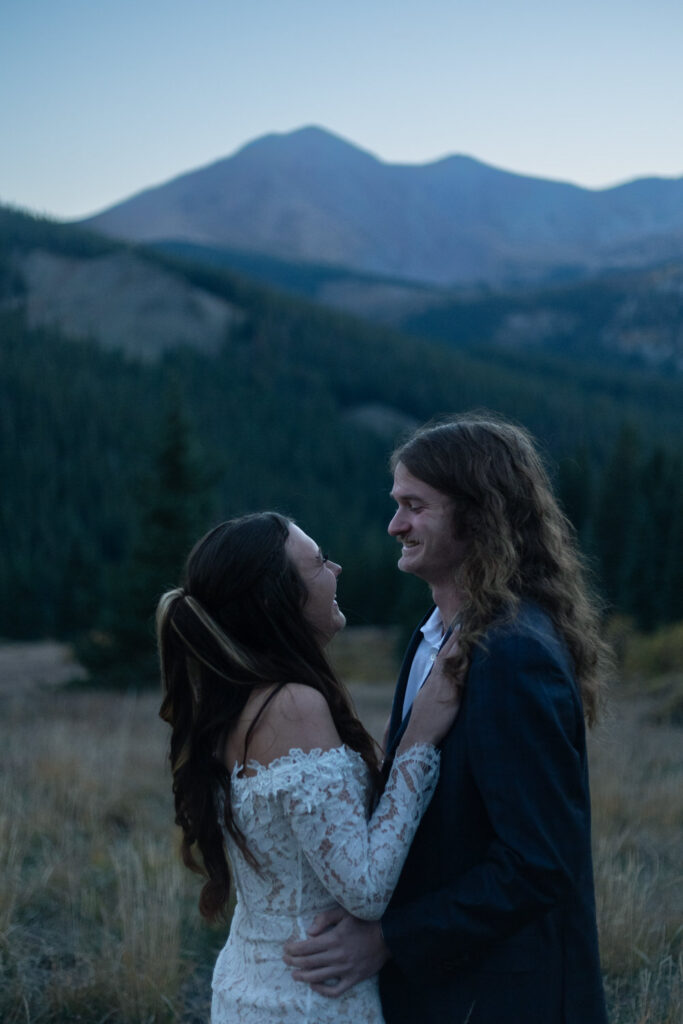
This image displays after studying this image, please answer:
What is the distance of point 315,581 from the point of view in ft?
7.23

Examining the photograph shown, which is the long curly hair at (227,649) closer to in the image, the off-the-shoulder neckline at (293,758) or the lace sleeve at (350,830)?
the off-the-shoulder neckline at (293,758)

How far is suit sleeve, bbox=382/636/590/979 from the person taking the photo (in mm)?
1910

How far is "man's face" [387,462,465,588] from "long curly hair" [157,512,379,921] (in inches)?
11.3

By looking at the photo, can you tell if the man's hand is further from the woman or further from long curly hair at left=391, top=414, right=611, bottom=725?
long curly hair at left=391, top=414, right=611, bottom=725

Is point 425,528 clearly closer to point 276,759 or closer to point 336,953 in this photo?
point 276,759

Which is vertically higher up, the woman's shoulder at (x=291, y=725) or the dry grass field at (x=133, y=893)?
the woman's shoulder at (x=291, y=725)

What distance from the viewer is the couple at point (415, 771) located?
195 centimetres

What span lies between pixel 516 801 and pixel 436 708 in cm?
28

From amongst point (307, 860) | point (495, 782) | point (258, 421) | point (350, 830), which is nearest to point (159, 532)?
point (307, 860)

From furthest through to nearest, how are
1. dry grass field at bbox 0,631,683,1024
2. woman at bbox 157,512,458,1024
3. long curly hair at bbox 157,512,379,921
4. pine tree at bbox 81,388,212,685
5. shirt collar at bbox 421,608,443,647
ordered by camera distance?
pine tree at bbox 81,388,212,685
dry grass field at bbox 0,631,683,1024
shirt collar at bbox 421,608,443,647
long curly hair at bbox 157,512,379,921
woman at bbox 157,512,458,1024

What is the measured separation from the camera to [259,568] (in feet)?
7.05

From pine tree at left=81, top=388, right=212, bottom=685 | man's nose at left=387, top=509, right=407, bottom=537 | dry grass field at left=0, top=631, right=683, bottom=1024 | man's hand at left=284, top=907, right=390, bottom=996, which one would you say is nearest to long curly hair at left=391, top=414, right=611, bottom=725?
man's nose at left=387, top=509, right=407, bottom=537

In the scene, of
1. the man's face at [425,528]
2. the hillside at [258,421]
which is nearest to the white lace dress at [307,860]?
the man's face at [425,528]

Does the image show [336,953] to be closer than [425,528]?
Yes
